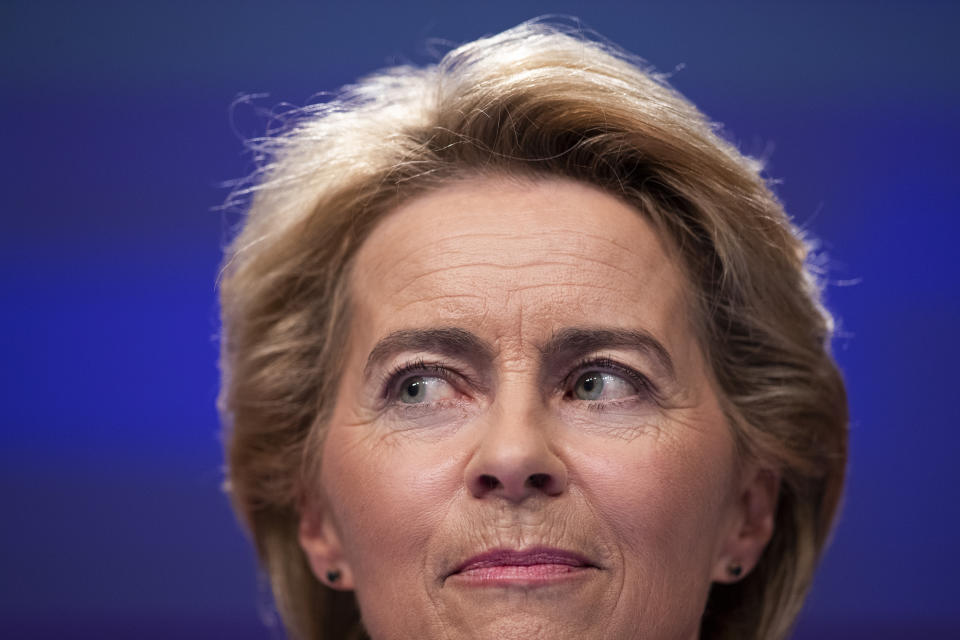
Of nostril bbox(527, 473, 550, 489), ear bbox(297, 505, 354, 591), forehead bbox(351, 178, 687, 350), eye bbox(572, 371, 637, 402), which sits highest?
forehead bbox(351, 178, 687, 350)

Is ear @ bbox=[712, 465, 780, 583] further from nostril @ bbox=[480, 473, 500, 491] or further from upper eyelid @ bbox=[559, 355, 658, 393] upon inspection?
nostril @ bbox=[480, 473, 500, 491]

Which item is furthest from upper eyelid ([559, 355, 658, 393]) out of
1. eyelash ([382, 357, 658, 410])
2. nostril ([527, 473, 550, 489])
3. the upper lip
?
the upper lip

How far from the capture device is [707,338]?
2219 mm

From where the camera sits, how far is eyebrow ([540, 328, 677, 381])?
6.66ft

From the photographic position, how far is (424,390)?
6.91ft

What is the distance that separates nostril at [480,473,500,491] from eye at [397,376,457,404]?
21 cm

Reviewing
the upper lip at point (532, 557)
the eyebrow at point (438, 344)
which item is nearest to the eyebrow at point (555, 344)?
the eyebrow at point (438, 344)

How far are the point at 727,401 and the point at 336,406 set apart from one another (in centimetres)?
78

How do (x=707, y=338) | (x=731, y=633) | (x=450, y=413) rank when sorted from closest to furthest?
(x=450, y=413), (x=707, y=338), (x=731, y=633)

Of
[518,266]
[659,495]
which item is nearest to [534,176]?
[518,266]

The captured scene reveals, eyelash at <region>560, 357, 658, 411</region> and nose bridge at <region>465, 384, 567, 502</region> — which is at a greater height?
eyelash at <region>560, 357, 658, 411</region>

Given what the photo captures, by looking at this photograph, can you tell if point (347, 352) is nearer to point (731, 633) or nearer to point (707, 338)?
point (707, 338)

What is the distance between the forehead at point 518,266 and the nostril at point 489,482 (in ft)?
0.86

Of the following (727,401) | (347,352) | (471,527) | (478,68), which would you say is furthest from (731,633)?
(478,68)
